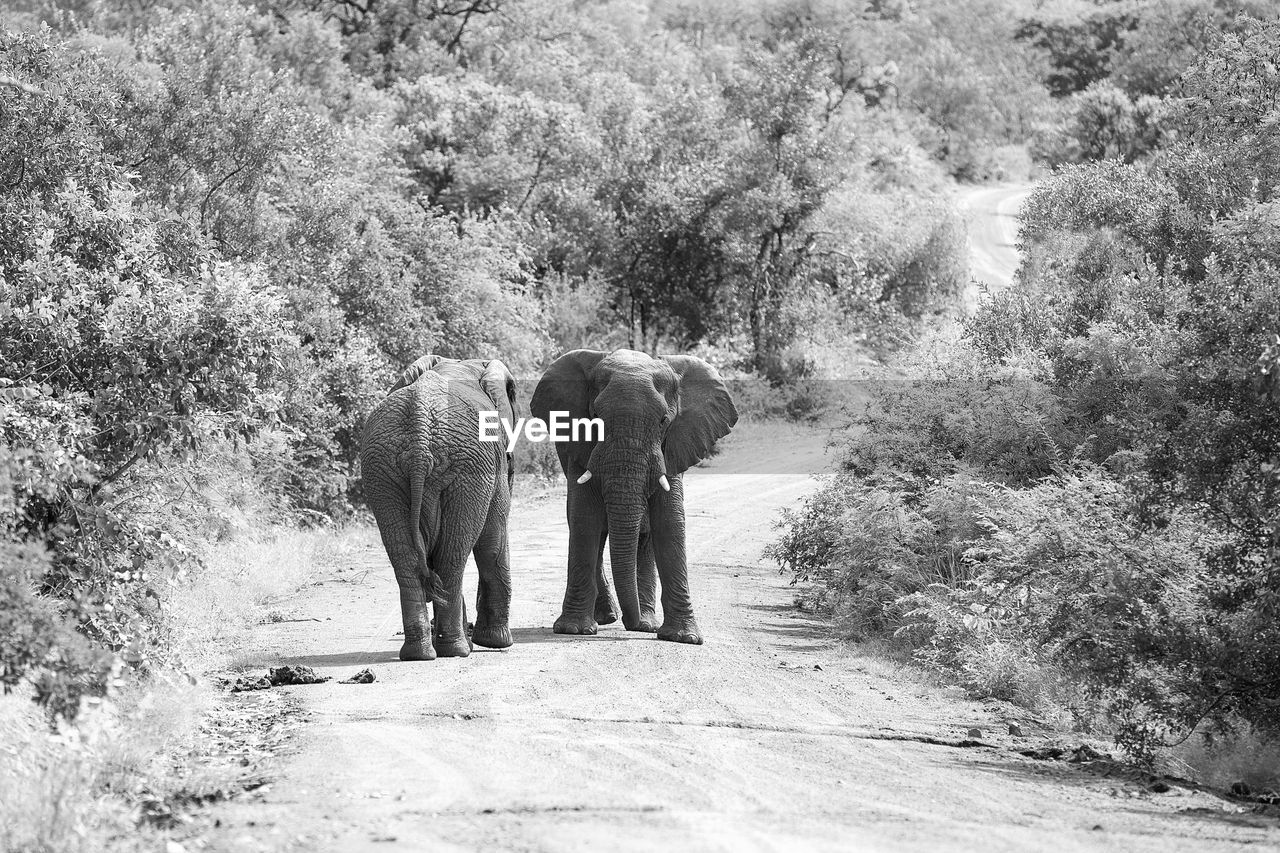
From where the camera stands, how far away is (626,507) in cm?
1439

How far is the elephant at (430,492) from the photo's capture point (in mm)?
12844

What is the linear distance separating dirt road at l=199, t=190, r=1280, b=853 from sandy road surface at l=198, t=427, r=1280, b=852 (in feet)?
0.08

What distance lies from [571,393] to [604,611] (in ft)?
7.23

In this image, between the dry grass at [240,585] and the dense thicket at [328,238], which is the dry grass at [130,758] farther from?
the dense thicket at [328,238]

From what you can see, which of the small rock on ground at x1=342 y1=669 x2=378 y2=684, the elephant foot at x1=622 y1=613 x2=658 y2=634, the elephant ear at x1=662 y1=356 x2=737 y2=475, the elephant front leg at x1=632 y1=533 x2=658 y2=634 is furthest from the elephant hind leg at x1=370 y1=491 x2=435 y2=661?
the elephant ear at x1=662 y1=356 x2=737 y2=475

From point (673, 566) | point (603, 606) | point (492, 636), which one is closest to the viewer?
point (492, 636)

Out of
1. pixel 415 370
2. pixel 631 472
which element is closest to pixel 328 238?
pixel 415 370

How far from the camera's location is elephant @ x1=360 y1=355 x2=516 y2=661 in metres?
12.8

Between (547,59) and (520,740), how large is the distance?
4401 centimetres

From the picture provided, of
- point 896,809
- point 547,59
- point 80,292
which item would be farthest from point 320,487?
point 547,59

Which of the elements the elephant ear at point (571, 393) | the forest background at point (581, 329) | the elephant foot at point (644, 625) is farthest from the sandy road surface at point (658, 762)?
the elephant ear at point (571, 393)

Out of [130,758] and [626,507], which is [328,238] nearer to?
[626,507]

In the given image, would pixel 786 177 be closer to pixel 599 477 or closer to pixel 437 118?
pixel 437 118

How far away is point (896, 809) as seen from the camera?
28.0ft
